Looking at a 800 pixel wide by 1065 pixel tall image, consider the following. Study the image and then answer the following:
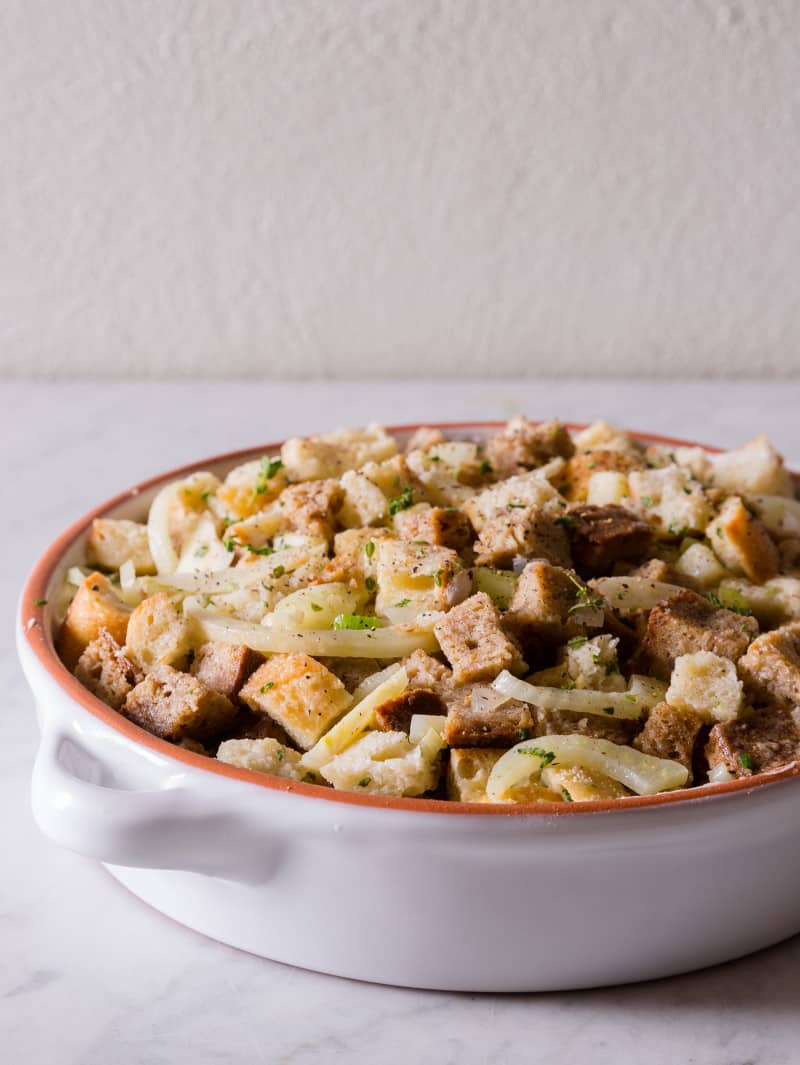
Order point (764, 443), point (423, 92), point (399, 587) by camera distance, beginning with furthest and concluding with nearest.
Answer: point (423, 92), point (764, 443), point (399, 587)

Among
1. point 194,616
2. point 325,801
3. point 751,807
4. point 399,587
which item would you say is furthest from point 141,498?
point 751,807

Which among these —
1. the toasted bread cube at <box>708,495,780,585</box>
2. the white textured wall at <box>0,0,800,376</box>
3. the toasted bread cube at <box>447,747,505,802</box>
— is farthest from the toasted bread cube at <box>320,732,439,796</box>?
the white textured wall at <box>0,0,800,376</box>

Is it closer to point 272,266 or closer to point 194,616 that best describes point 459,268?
point 272,266

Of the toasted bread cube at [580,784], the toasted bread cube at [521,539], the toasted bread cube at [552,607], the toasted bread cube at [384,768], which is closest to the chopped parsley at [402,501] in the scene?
the toasted bread cube at [521,539]

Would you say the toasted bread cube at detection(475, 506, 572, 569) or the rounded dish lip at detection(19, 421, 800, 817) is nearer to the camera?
the rounded dish lip at detection(19, 421, 800, 817)

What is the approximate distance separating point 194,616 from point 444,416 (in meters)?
2.38

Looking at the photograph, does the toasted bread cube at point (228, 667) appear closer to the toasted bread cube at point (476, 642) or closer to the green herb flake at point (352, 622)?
the green herb flake at point (352, 622)

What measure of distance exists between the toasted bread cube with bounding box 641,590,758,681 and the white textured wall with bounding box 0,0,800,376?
2.71 metres

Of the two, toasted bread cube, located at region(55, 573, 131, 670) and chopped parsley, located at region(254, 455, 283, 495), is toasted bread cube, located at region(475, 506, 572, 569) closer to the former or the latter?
chopped parsley, located at region(254, 455, 283, 495)

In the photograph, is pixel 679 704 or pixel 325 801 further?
pixel 679 704

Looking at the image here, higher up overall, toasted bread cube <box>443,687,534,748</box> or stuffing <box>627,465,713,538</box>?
stuffing <box>627,465,713,538</box>

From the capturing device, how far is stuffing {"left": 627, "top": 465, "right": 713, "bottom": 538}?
2529mm

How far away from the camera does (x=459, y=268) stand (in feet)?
15.8

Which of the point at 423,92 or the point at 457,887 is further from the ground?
the point at 423,92
